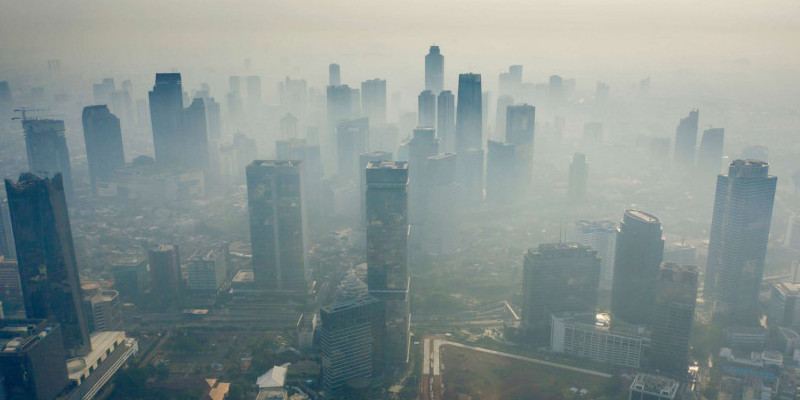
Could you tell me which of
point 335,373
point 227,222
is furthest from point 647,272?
point 227,222

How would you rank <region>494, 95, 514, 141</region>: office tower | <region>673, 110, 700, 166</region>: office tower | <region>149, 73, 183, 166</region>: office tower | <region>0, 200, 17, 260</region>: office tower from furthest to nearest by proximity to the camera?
<region>494, 95, 514, 141</region>: office tower → <region>673, 110, 700, 166</region>: office tower → <region>149, 73, 183, 166</region>: office tower → <region>0, 200, 17, 260</region>: office tower

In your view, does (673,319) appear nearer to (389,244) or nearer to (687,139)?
(389,244)

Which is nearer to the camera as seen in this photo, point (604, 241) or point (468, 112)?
point (604, 241)

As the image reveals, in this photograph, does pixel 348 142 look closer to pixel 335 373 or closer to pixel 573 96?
pixel 335 373

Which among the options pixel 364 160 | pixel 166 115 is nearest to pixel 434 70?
pixel 364 160

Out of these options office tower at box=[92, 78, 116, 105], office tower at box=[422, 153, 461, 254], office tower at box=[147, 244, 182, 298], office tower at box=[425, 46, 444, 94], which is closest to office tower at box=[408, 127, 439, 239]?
office tower at box=[422, 153, 461, 254]

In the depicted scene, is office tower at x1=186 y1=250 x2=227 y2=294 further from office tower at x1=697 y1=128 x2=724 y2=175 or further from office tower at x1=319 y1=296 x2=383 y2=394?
office tower at x1=697 y1=128 x2=724 y2=175
